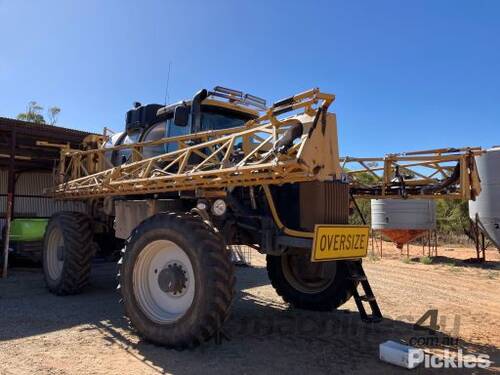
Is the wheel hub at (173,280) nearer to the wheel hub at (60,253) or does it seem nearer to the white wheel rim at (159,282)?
the white wheel rim at (159,282)

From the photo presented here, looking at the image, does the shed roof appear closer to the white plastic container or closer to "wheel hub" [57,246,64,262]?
"wheel hub" [57,246,64,262]

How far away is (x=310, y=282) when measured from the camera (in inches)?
247

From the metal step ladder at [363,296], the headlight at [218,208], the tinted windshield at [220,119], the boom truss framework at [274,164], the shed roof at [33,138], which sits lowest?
the metal step ladder at [363,296]

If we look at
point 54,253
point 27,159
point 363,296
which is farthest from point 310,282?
point 27,159

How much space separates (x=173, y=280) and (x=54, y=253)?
→ 4032mm

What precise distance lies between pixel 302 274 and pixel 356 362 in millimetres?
2166

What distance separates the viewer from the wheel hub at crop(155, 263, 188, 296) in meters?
4.70

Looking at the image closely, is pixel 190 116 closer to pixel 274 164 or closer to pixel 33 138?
pixel 274 164

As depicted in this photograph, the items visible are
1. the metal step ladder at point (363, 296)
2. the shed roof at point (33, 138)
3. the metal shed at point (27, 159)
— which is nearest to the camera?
the metal step ladder at point (363, 296)

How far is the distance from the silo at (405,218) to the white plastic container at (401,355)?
11.9m

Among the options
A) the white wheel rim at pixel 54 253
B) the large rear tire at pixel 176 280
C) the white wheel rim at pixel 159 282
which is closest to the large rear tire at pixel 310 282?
the large rear tire at pixel 176 280

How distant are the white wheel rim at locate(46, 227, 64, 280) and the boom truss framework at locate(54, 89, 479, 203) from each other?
2.65 feet

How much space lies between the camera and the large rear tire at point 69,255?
23.2 ft

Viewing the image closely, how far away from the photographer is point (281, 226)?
4.87 m
